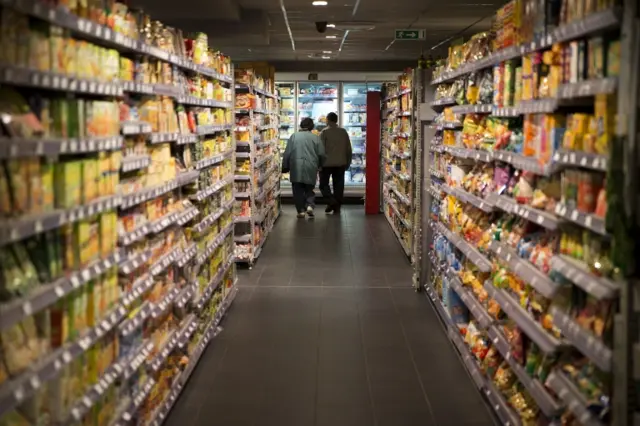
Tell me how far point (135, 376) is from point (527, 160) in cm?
253

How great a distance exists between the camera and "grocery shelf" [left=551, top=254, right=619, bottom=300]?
322 cm

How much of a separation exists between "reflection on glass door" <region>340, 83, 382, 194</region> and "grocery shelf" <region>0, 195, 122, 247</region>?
15.4 meters

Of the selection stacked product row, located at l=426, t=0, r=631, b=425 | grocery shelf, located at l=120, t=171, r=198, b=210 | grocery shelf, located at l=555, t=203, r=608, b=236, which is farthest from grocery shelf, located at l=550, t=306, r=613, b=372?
grocery shelf, located at l=120, t=171, r=198, b=210

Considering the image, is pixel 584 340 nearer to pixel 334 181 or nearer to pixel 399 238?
pixel 399 238

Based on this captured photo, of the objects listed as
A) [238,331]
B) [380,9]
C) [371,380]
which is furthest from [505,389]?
[380,9]

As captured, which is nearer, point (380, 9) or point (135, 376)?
point (135, 376)

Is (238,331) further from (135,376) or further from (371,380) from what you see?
(135,376)

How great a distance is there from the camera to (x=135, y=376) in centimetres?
454

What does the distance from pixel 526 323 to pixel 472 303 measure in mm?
1474

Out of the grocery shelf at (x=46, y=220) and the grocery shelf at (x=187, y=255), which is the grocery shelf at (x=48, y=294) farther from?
the grocery shelf at (x=187, y=255)

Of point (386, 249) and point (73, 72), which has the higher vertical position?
point (73, 72)

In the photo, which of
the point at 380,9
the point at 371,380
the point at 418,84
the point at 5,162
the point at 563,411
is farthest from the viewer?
the point at 380,9

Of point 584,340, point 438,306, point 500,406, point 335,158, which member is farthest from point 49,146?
point 335,158

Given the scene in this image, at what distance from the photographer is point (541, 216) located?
410 cm
